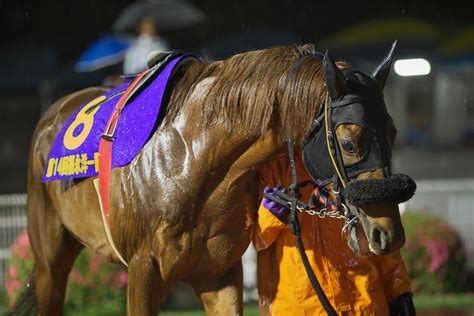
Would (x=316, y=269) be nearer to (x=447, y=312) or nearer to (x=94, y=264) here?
(x=447, y=312)

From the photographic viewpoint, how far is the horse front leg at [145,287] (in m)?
3.77

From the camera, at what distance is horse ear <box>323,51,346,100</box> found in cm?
325

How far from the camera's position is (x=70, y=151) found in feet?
14.3

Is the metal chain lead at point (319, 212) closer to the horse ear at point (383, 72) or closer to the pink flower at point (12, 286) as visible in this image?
the horse ear at point (383, 72)

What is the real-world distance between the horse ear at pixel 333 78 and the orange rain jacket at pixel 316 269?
470 millimetres

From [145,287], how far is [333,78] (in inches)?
50.0

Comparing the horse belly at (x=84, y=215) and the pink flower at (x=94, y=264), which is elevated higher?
the horse belly at (x=84, y=215)

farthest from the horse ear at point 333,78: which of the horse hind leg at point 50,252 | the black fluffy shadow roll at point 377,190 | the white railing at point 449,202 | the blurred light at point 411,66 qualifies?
the blurred light at point 411,66

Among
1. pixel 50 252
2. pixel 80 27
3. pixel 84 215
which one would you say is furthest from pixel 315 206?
pixel 80 27

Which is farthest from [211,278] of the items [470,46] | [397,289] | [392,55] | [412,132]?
[412,132]

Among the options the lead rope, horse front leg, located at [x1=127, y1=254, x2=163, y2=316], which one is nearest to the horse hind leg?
horse front leg, located at [x1=127, y1=254, x2=163, y2=316]

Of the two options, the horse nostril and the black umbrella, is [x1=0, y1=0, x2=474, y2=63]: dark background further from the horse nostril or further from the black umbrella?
the horse nostril

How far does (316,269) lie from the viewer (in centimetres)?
376

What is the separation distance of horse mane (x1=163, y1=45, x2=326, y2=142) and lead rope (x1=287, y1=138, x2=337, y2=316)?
0.44ft
